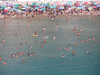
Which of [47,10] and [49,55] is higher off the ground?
[47,10]

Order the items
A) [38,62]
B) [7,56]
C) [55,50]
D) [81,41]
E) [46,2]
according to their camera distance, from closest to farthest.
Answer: [38,62] < [7,56] < [55,50] < [81,41] < [46,2]

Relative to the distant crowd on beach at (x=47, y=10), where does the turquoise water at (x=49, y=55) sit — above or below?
below

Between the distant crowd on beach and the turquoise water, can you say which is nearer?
the turquoise water

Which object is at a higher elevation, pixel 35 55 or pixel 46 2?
pixel 46 2

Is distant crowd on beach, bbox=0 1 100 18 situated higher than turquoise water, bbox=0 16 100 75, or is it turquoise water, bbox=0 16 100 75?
distant crowd on beach, bbox=0 1 100 18

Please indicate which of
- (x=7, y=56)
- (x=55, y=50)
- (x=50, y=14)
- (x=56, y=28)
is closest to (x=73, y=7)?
(x=50, y=14)

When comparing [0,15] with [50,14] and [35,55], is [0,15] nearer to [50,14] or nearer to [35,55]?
Answer: [50,14]

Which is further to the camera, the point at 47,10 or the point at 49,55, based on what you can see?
the point at 47,10

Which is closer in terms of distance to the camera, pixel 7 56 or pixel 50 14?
pixel 7 56
